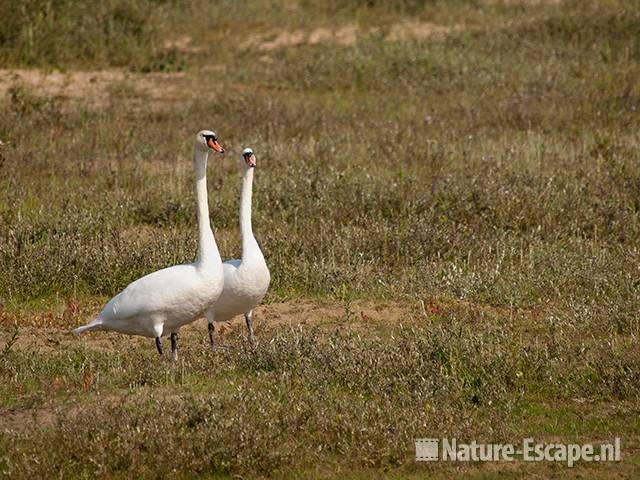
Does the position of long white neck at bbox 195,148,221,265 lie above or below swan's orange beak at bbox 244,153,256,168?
below

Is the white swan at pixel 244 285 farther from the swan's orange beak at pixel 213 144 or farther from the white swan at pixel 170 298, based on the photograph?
the swan's orange beak at pixel 213 144

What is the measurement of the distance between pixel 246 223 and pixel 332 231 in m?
2.82

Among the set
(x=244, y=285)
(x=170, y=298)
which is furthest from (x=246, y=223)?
(x=170, y=298)

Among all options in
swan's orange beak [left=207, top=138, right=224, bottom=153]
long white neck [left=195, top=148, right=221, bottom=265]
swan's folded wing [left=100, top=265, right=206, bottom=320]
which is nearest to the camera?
swan's folded wing [left=100, top=265, right=206, bottom=320]

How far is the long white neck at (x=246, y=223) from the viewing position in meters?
8.96

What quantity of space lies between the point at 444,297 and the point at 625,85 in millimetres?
8801

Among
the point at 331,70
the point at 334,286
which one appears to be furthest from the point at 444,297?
the point at 331,70

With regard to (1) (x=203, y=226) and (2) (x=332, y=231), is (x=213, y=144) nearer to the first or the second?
(1) (x=203, y=226)

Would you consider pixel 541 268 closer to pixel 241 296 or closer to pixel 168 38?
pixel 241 296

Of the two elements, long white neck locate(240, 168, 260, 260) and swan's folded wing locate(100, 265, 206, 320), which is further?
long white neck locate(240, 168, 260, 260)

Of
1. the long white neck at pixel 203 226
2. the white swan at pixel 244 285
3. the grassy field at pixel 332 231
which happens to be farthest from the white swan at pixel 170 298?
the white swan at pixel 244 285

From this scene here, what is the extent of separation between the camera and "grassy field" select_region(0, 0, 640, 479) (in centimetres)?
730

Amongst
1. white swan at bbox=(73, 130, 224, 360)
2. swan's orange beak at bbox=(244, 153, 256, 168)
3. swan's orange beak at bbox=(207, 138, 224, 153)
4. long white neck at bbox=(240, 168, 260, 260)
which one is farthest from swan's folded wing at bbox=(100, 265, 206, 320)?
swan's orange beak at bbox=(244, 153, 256, 168)

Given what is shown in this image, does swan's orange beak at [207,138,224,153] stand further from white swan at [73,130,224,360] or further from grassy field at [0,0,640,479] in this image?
grassy field at [0,0,640,479]
